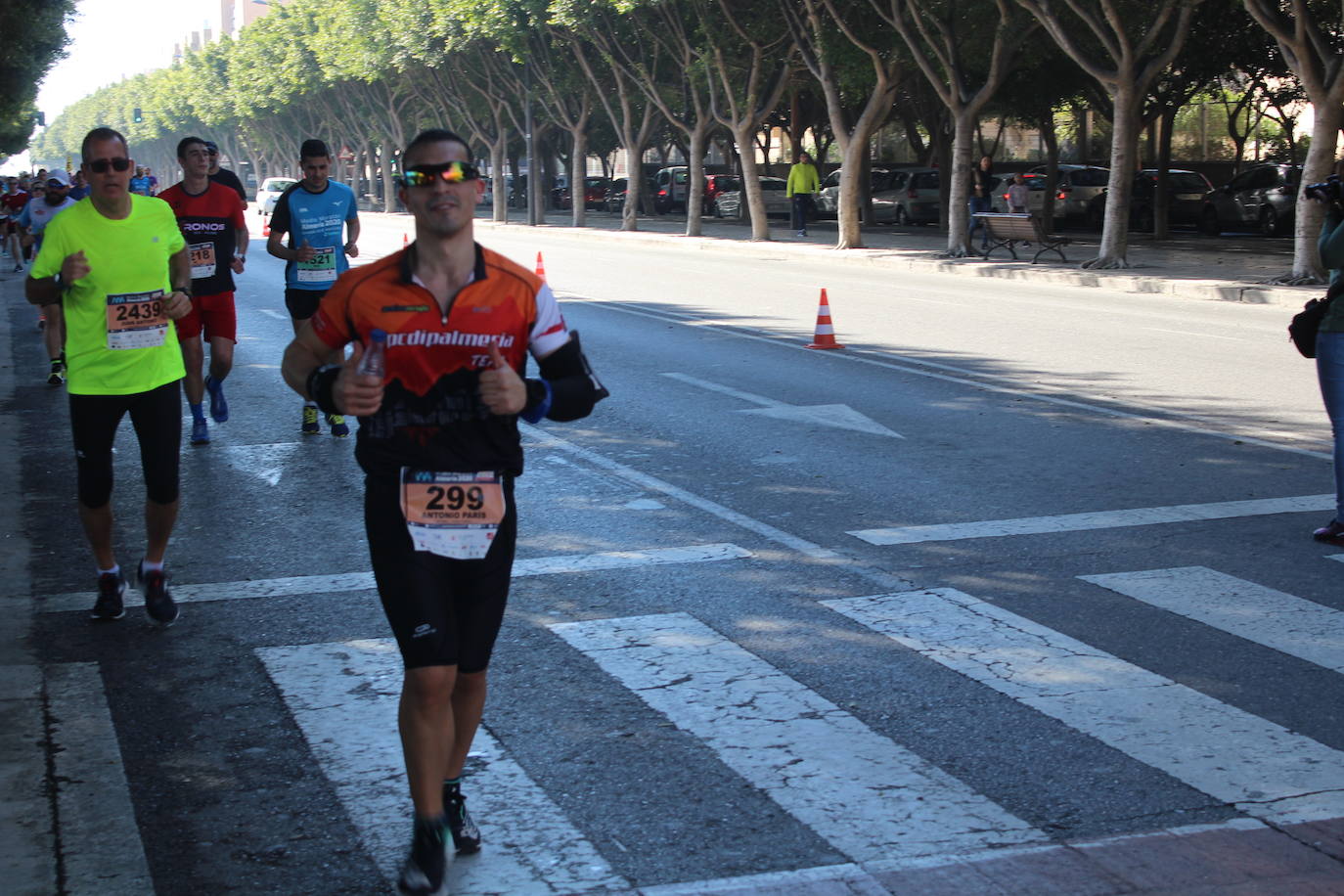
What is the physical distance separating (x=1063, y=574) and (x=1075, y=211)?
1471 inches

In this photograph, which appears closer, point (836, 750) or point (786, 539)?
point (836, 750)

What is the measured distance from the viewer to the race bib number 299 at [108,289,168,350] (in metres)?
6.36

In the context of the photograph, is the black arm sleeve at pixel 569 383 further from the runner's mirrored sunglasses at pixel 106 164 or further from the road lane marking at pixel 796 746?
the runner's mirrored sunglasses at pixel 106 164

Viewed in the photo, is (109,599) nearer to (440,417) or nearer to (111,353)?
(111,353)

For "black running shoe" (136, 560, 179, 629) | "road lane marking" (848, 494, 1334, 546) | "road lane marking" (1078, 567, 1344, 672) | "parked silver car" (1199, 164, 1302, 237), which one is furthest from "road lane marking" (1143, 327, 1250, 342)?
"parked silver car" (1199, 164, 1302, 237)

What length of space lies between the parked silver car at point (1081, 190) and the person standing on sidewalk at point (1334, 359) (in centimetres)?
3529

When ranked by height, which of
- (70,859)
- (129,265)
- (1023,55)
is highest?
(1023,55)

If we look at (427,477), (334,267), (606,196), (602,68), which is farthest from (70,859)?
(606,196)

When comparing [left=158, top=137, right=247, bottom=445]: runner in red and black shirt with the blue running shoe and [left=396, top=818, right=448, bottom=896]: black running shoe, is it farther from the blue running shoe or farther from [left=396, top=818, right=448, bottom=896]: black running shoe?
[left=396, top=818, right=448, bottom=896]: black running shoe

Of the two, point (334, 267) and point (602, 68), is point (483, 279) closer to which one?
point (334, 267)

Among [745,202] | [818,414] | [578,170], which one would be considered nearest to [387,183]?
[745,202]

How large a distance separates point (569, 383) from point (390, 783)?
1.41 meters

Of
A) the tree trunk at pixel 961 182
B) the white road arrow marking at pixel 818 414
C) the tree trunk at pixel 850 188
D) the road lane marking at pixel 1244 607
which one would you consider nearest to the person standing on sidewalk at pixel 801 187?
the tree trunk at pixel 850 188

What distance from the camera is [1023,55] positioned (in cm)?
3272
